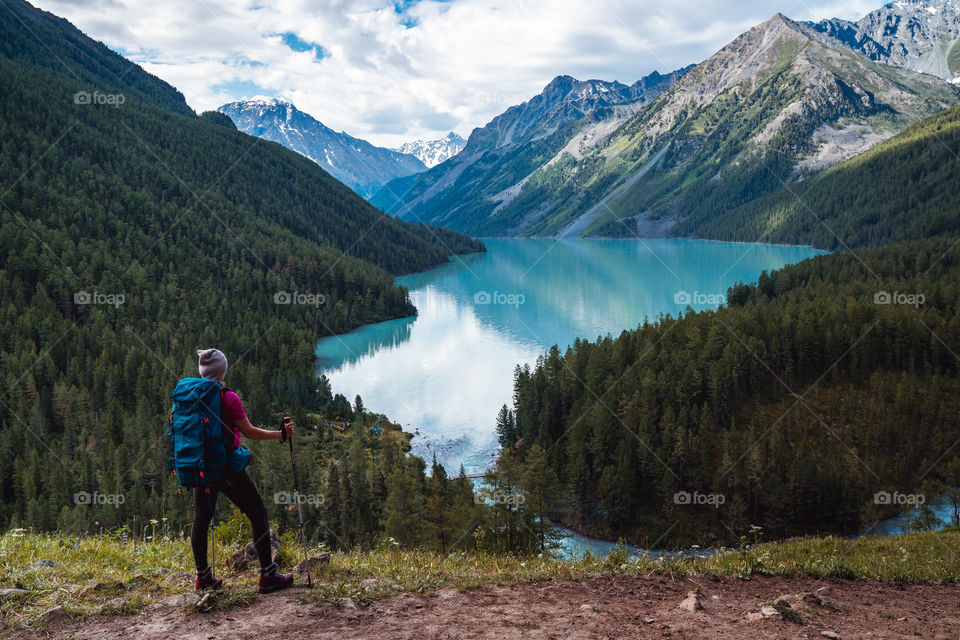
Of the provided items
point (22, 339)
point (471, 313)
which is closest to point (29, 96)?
point (22, 339)

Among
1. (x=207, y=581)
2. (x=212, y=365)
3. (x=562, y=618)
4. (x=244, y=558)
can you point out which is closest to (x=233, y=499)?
(x=207, y=581)

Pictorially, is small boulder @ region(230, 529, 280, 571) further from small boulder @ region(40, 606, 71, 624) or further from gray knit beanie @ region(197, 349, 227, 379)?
gray knit beanie @ region(197, 349, 227, 379)

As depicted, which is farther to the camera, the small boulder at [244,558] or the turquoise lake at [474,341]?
the turquoise lake at [474,341]

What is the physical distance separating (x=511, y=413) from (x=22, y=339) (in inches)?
2945

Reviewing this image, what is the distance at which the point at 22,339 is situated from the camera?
8669 centimetres

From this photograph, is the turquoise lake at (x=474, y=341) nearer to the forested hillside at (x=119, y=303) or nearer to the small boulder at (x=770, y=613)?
the forested hillside at (x=119, y=303)

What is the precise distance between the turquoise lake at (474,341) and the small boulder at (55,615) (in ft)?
168

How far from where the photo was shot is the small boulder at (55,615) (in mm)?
8703

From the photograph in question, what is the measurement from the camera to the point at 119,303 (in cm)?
11031

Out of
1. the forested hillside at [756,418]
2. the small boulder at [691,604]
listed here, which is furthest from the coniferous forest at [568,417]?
the small boulder at [691,604]

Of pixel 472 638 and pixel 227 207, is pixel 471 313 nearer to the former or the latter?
pixel 227 207

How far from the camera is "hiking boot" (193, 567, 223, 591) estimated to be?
9492 mm

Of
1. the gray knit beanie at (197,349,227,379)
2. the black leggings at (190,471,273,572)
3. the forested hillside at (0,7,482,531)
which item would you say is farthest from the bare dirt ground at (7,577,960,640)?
the forested hillside at (0,7,482,531)

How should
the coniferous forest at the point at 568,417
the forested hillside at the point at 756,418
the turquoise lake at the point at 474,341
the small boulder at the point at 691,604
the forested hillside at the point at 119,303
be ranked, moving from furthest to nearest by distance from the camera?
the turquoise lake at the point at 474,341
the forested hillside at the point at 119,303
the forested hillside at the point at 756,418
the coniferous forest at the point at 568,417
the small boulder at the point at 691,604
